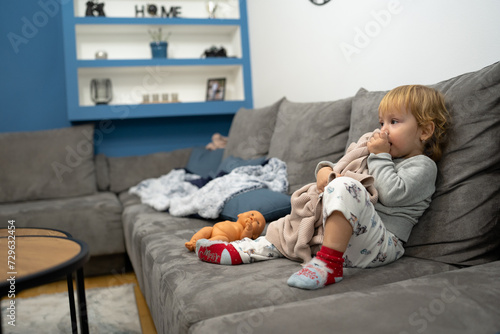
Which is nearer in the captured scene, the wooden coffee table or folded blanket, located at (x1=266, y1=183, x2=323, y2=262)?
the wooden coffee table

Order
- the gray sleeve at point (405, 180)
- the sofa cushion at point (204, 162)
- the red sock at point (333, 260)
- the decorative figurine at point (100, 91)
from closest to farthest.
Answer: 1. the red sock at point (333, 260)
2. the gray sleeve at point (405, 180)
3. the sofa cushion at point (204, 162)
4. the decorative figurine at point (100, 91)

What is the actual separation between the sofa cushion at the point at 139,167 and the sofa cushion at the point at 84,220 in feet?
1.89

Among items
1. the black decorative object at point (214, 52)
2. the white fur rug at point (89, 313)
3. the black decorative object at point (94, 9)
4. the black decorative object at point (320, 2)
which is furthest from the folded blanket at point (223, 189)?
the black decorative object at point (94, 9)

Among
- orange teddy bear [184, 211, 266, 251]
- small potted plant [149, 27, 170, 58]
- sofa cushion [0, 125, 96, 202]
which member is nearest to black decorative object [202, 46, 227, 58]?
small potted plant [149, 27, 170, 58]

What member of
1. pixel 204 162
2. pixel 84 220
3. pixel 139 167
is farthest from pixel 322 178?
pixel 139 167

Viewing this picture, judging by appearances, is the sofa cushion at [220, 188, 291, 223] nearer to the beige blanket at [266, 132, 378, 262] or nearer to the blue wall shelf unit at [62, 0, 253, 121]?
the beige blanket at [266, 132, 378, 262]

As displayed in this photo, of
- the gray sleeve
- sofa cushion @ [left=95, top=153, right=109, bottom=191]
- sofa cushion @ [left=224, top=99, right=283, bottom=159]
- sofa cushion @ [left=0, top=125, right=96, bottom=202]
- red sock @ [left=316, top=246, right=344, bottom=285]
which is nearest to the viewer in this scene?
red sock @ [left=316, top=246, right=344, bottom=285]

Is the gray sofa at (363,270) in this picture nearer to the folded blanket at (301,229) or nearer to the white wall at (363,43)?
the folded blanket at (301,229)

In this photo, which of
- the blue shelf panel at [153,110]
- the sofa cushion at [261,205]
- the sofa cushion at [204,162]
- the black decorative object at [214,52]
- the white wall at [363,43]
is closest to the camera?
the white wall at [363,43]

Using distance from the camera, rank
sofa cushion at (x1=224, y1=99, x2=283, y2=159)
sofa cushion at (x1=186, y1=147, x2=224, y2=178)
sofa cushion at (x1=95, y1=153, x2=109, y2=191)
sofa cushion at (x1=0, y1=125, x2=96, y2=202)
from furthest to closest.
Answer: sofa cushion at (x1=95, y1=153, x2=109, y2=191), sofa cushion at (x1=186, y1=147, x2=224, y2=178), sofa cushion at (x1=0, y1=125, x2=96, y2=202), sofa cushion at (x1=224, y1=99, x2=283, y2=159)

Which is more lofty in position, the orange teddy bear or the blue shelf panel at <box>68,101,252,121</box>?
the blue shelf panel at <box>68,101,252,121</box>

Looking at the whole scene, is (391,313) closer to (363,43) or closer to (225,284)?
(225,284)

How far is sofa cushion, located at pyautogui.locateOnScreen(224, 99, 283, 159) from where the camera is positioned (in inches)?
103

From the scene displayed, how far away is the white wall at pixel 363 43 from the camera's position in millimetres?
1540
